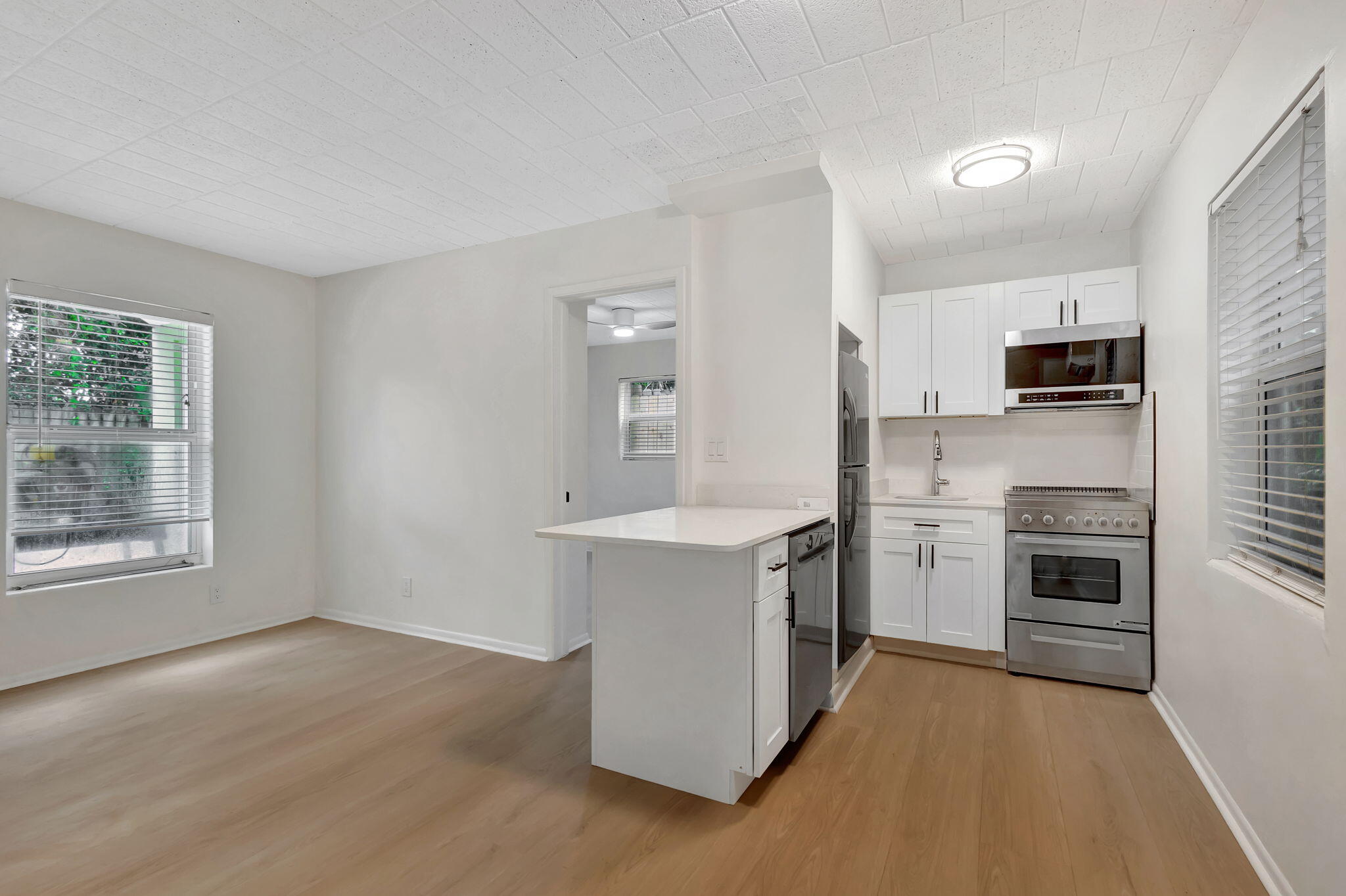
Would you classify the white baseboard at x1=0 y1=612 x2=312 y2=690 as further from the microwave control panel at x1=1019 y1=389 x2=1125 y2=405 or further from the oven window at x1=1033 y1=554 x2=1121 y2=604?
the microwave control panel at x1=1019 y1=389 x2=1125 y2=405

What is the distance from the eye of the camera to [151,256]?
3742 millimetres

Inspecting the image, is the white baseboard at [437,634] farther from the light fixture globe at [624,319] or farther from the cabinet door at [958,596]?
the light fixture globe at [624,319]

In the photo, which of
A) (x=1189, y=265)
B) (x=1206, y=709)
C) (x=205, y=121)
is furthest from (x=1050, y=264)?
(x=205, y=121)

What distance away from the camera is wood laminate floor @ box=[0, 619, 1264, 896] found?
5.76 feet

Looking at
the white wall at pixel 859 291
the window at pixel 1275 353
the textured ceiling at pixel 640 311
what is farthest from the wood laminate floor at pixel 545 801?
the textured ceiling at pixel 640 311

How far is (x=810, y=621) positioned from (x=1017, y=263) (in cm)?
284

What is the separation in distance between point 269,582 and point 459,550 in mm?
1456

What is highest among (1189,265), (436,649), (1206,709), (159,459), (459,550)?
(1189,265)

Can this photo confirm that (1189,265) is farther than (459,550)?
No

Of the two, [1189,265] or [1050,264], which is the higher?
[1050,264]

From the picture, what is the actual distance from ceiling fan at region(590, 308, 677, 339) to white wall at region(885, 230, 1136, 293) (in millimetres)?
2125

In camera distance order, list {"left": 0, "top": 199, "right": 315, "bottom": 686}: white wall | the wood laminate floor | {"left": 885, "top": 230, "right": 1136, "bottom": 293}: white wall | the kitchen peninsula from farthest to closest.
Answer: {"left": 885, "top": 230, "right": 1136, "bottom": 293}: white wall
{"left": 0, "top": 199, "right": 315, "bottom": 686}: white wall
the kitchen peninsula
the wood laminate floor

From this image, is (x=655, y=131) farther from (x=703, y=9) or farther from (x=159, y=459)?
(x=159, y=459)

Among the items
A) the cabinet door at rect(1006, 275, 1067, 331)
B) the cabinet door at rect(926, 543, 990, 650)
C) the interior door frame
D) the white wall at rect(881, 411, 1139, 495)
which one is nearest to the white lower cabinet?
the cabinet door at rect(926, 543, 990, 650)
